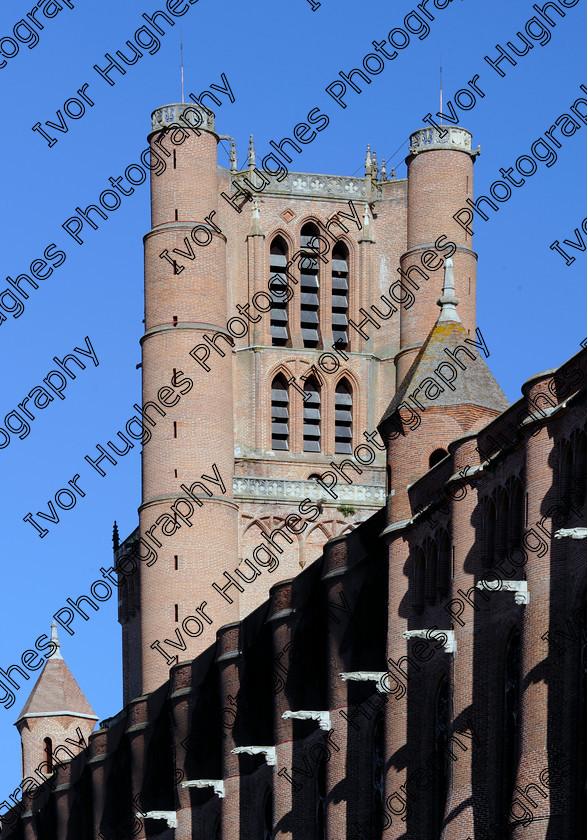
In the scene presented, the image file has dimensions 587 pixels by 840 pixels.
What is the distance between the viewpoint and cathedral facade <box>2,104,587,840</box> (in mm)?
42562

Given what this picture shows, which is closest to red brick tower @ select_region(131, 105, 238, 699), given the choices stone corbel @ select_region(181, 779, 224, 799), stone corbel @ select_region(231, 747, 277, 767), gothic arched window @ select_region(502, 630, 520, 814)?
stone corbel @ select_region(181, 779, 224, 799)

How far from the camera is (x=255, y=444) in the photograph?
83.8m

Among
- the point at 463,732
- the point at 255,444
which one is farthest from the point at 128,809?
the point at 463,732

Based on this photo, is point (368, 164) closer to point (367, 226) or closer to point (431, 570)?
point (367, 226)

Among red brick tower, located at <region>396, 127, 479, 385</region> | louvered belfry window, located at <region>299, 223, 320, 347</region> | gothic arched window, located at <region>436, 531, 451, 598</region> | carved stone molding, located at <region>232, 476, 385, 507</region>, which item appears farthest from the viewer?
louvered belfry window, located at <region>299, 223, 320, 347</region>

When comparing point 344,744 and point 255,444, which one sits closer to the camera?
point 344,744

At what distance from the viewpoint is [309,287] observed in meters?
87.0

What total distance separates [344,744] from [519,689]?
34.0 ft

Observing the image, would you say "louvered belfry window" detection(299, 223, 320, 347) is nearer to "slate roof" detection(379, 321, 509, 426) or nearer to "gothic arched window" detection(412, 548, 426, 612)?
"slate roof" detection(379, 321, 509, 426)

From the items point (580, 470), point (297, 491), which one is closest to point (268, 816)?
point (580, 470)

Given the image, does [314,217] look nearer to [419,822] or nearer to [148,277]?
[148,277]

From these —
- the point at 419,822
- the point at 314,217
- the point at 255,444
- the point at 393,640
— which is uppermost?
the point at 314,217

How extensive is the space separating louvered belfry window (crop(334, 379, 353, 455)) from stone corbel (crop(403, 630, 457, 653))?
1511 inches

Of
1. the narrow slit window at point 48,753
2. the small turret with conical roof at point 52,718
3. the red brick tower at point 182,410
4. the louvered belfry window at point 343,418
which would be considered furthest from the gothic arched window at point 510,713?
the narrow slit window at point 48,753
